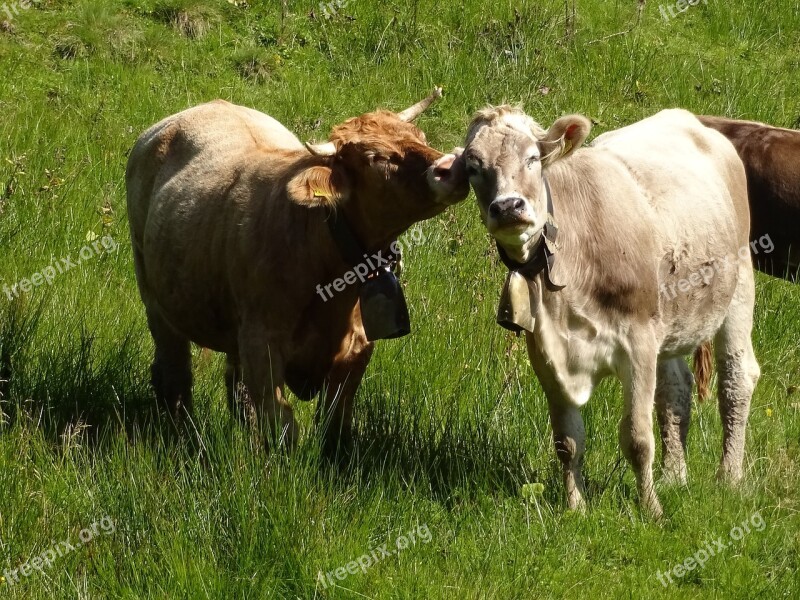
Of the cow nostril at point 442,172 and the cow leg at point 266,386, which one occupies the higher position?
the cow nostril at point 442,172

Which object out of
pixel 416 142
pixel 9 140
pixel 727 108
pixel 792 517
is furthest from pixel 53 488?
pixel 727 108

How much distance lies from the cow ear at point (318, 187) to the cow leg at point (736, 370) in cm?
255

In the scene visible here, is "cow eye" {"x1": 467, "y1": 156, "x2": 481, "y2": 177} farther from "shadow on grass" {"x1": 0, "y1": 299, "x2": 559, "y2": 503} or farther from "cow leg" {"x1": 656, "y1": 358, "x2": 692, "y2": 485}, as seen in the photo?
"cow leg" {"x1": 656, "y1": 358, "x2": 692, "y2": 485}

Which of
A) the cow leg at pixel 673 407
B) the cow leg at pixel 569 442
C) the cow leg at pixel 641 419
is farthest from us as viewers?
the cow leg at pixel 673 407

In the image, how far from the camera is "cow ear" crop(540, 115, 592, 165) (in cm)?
511

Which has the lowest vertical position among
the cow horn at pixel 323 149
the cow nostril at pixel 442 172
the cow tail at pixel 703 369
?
the cow tail at pixel 703 369

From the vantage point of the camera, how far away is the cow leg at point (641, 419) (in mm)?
5582

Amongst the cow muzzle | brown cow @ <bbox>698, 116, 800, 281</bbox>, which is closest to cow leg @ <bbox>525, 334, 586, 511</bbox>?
the cow muzzle

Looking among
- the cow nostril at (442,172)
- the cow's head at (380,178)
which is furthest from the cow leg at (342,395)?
the cow nostril at (442,172)
